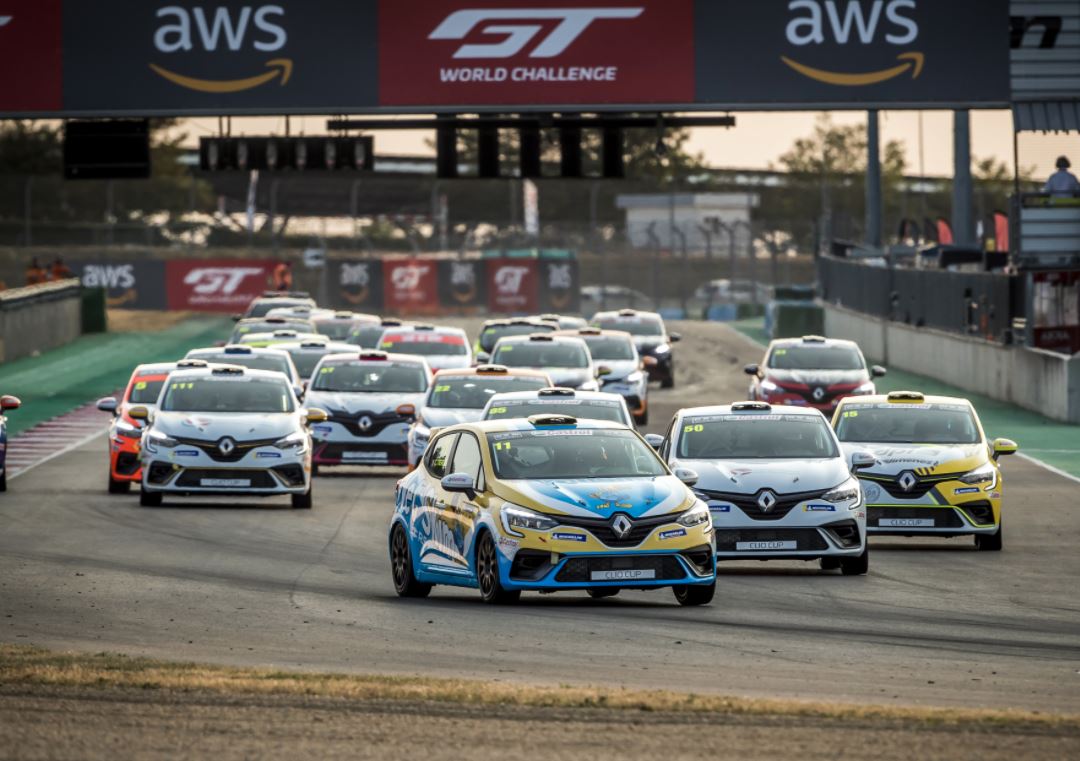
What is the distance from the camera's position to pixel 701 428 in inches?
795

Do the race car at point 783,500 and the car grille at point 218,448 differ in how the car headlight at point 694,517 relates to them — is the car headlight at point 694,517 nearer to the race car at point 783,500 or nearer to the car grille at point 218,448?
the race car at point 783,500

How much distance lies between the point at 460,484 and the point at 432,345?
68.4 feet

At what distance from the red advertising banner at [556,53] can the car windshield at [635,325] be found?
8317mm

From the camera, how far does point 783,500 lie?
1858cm

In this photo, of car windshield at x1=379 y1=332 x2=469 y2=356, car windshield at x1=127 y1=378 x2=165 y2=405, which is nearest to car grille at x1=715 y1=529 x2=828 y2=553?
car windshield at x1=127 y1=378 x2=165 y2=405

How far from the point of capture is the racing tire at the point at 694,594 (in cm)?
1622

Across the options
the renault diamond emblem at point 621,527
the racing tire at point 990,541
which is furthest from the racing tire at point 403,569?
the racing tire at point 990,541

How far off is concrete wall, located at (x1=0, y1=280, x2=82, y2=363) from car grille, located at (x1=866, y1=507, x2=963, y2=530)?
36.1 metres

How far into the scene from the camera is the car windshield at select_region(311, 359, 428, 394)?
99.1 ft

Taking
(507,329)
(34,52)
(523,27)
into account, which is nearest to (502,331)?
(507,329)

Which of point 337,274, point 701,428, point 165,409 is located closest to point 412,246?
point 337,274

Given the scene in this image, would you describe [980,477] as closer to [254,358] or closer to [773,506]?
[773,506]

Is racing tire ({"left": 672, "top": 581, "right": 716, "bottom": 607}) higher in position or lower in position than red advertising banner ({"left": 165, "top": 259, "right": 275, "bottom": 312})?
lower

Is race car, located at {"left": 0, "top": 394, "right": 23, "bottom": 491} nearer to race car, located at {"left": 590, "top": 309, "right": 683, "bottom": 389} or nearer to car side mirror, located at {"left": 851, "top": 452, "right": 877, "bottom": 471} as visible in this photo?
car side mirror, located at {"left": 851, "top": 452, "right": 877, "bottom": 471}
